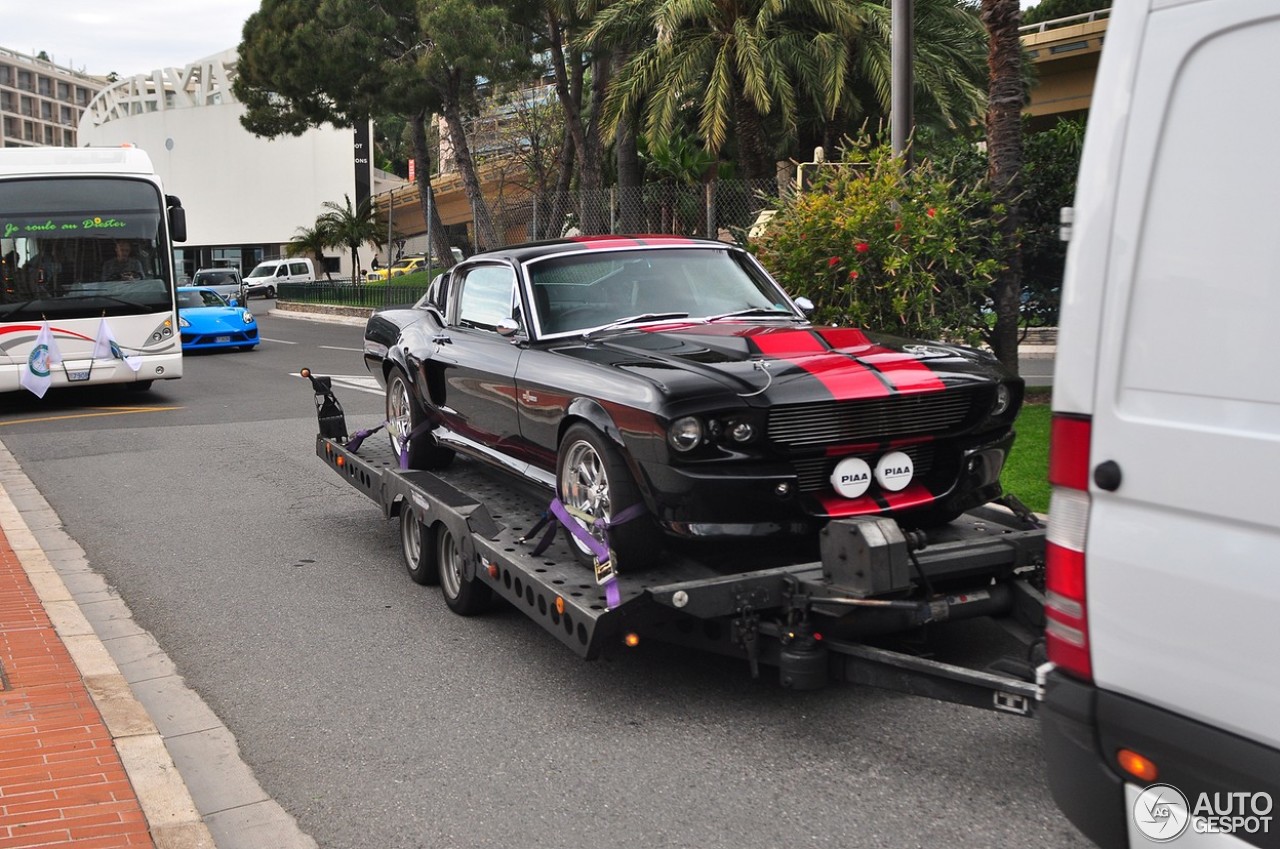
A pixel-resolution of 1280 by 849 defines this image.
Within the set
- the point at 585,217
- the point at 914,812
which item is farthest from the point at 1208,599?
the point at 585,217

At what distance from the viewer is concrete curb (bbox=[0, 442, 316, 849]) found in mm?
4109

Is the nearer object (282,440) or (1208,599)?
(1208,599)

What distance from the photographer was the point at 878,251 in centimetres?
1035

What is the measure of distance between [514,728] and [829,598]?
1.42m

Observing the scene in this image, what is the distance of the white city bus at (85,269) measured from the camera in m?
14.7

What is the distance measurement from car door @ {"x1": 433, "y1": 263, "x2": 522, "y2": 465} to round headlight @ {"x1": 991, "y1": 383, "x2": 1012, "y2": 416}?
2.31m

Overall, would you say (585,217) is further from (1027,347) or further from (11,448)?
(11,448)

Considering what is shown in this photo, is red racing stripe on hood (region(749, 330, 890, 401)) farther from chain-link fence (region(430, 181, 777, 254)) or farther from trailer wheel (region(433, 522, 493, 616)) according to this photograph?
chain-link fence (region(430, 181, 777, 254))

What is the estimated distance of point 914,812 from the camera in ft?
13.2

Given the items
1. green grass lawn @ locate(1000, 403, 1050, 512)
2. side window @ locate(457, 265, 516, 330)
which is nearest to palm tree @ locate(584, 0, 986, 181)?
green grass lawn @ locate(1000, 403, 1050, 512)

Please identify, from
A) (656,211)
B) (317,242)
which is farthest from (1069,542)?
(317,242)

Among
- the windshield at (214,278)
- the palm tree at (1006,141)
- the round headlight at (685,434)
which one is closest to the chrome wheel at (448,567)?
the round headlight at (685,434)

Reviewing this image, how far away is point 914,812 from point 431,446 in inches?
173

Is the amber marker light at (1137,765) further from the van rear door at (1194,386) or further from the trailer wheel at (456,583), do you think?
the trailer wheel at (456,583)
